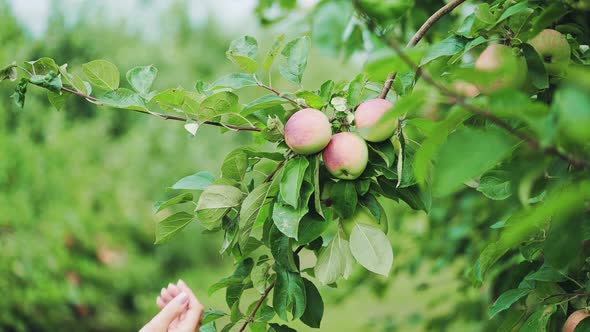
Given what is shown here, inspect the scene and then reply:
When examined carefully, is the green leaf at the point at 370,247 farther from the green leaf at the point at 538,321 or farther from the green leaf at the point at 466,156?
the green leaf at the point at 466,156

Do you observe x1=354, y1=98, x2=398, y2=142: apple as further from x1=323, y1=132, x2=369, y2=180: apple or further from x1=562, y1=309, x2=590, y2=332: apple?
x1=562, y1=309, x2=590, y2=332: apple

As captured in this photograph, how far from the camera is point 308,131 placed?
646mm

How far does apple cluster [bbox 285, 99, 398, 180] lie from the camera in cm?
65

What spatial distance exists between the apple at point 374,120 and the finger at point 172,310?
1.40ft

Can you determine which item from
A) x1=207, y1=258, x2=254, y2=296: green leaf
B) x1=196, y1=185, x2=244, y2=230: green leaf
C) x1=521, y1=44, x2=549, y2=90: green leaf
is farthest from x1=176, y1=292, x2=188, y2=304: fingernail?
x1=521, y1=44, x2=549, y2=90: green leaf

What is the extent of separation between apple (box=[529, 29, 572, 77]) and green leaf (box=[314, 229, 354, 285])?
31 centimetres

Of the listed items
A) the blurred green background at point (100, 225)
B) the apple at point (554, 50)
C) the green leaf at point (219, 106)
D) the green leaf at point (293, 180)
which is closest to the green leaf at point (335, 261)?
the green leaf at point (293, 180)

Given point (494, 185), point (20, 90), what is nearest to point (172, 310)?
point (20, 90)

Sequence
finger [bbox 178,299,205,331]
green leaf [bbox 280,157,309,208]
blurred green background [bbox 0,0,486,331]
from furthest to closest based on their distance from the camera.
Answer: blurred green background [bbox 0,0,486,331]
finger [bbox 178,299,205,331]
green leaf [bbox 280,157,309,208]

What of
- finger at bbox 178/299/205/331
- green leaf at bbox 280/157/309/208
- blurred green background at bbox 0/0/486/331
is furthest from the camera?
blurred green background at bbox 0/0/486/331

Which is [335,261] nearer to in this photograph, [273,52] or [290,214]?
[290,214]

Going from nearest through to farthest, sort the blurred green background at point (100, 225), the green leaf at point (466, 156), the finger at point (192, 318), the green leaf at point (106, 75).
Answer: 1. the green leaf at point (466, 156)
2. the green leaf at point (106, 75)
3. the finger at point (192, 318)
4. the blurred green background at point (100, 225)

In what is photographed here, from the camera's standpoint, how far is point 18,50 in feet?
12.1

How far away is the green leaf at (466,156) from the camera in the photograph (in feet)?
1.19
